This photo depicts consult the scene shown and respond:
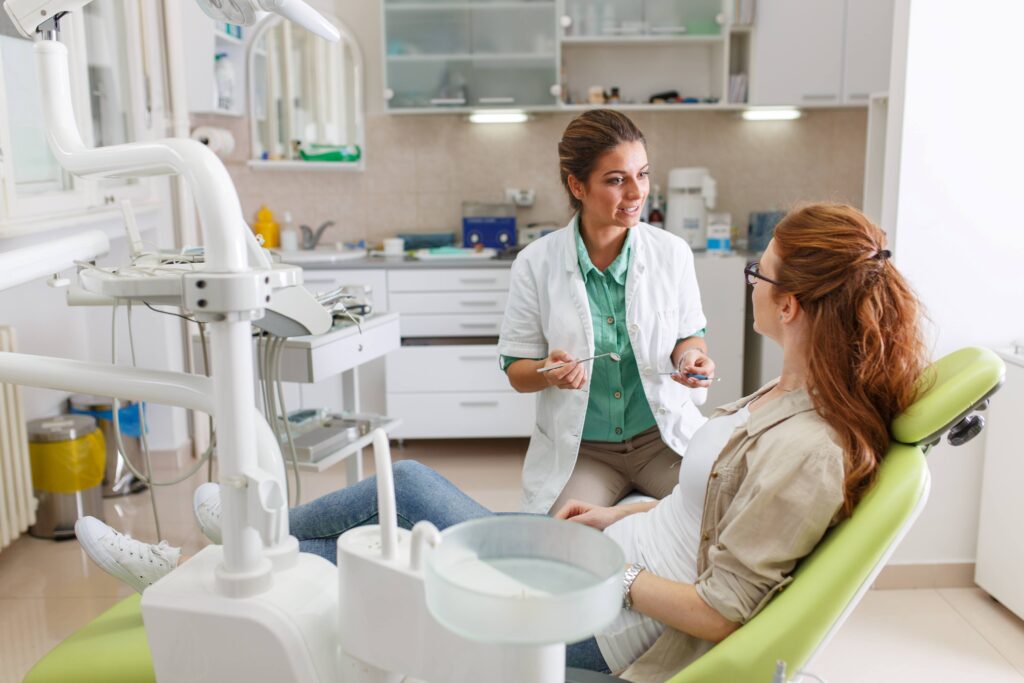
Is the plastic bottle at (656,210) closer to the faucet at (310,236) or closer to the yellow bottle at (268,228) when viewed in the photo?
the faucet at (310,236)

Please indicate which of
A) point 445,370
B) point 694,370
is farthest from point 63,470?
point 694,370

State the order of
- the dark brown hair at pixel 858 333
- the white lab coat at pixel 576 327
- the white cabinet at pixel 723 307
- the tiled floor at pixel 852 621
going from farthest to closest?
the white cabinet at pixel 723 307, the tiled floor at pixel 852 621, the white lab coat at pixel 576 327, the dark brown hair at pixel 858 333

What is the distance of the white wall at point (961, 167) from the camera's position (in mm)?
2504

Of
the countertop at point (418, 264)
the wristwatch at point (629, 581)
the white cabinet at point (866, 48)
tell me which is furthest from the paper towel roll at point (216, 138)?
the wristwatch at point (629, 581)

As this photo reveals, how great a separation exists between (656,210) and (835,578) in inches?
136

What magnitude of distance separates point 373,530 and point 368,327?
1.80 meters

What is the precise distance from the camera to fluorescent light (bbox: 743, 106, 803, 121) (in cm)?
448

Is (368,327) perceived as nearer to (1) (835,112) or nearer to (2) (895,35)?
(2) (895,35)

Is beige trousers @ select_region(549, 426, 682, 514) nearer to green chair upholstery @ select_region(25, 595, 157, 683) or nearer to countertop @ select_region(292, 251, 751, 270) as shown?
green chair upholstery @ select_region(25, 595, 157, 683)

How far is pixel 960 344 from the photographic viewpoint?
2652 mm

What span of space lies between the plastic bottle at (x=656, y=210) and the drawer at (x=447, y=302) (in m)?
0.90

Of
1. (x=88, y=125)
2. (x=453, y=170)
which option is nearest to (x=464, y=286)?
(x=453, y=170)

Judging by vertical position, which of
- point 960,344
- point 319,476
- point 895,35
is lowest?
point 319,476

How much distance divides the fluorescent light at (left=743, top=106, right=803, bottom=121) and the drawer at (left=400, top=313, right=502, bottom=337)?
5.20 feet
